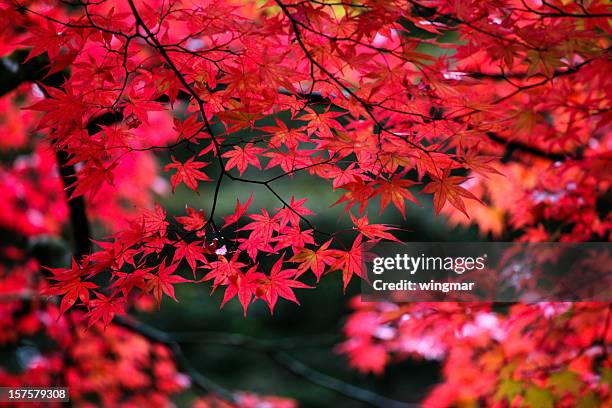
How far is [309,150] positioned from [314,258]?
1.00 ft

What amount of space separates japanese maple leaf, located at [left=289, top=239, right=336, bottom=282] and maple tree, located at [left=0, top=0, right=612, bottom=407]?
0.01 metres

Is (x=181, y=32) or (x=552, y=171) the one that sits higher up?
(x=181, y=32)

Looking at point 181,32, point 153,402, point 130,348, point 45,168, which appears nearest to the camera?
point 181,32

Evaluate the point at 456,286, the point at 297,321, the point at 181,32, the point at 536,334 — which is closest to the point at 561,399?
the point at 536,334

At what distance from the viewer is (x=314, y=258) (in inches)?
69.2

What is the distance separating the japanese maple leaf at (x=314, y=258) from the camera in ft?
5.65

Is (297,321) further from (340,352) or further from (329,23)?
(329,23)

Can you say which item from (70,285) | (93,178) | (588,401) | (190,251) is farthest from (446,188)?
→ (588,401)

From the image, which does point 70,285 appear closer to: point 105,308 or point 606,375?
point 105,308

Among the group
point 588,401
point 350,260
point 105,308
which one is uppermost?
point 350,260

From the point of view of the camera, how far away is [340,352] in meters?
7.43

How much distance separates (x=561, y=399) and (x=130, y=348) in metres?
3.12

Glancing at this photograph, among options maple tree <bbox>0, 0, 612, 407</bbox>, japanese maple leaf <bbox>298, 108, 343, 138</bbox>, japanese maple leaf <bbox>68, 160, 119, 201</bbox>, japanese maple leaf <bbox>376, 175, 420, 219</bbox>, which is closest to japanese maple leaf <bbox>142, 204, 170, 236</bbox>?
maple tree <bbox>0, 0, 612, 407</bbox>

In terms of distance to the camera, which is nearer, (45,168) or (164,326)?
(45,168)
